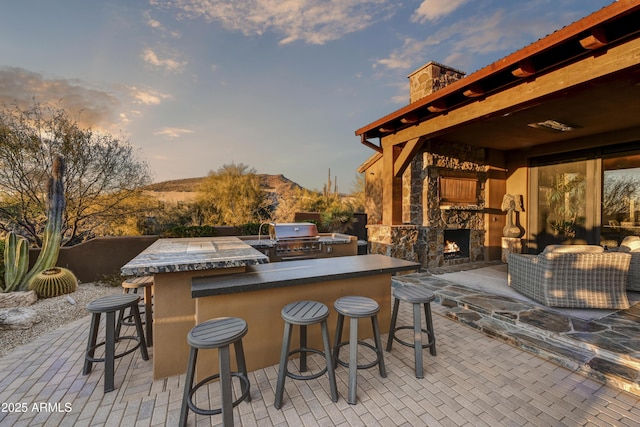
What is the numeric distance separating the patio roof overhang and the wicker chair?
74.4 inches

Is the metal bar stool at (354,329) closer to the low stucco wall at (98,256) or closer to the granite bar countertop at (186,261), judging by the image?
the granite bar countertop at (186,261)

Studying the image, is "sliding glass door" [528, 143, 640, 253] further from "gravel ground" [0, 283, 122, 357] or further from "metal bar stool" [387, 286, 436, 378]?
"gravel ground" [0, 283, 122, 357]

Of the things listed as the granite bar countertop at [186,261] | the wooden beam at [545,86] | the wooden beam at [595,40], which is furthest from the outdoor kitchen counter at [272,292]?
the wooden beam at [595,40]

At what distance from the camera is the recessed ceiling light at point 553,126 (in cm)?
421

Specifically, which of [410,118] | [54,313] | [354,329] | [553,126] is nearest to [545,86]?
[410,118]

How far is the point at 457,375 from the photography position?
2.19 meters

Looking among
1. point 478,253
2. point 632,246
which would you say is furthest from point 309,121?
point 632,246

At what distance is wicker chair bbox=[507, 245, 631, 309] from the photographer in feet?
9.89

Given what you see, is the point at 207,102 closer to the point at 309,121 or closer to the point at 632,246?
the point at 309,121

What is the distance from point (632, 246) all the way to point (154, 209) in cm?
1066

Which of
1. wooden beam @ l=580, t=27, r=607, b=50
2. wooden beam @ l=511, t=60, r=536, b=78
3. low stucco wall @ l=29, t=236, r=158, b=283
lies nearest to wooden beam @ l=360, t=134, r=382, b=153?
wooden beam @ l=511, t=60, r=536, b=78

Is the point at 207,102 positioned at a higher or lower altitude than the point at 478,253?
higher

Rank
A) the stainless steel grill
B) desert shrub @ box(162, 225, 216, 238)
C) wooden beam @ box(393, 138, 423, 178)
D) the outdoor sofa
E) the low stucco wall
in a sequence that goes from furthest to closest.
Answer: desert shrub @ box(162, 225, 216, 238), the low stucco wall, wooden beam @ box(393, 138, 423, 178), the stainless steel grill, the outdoor sofa

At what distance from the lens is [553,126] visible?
4.34 metres
